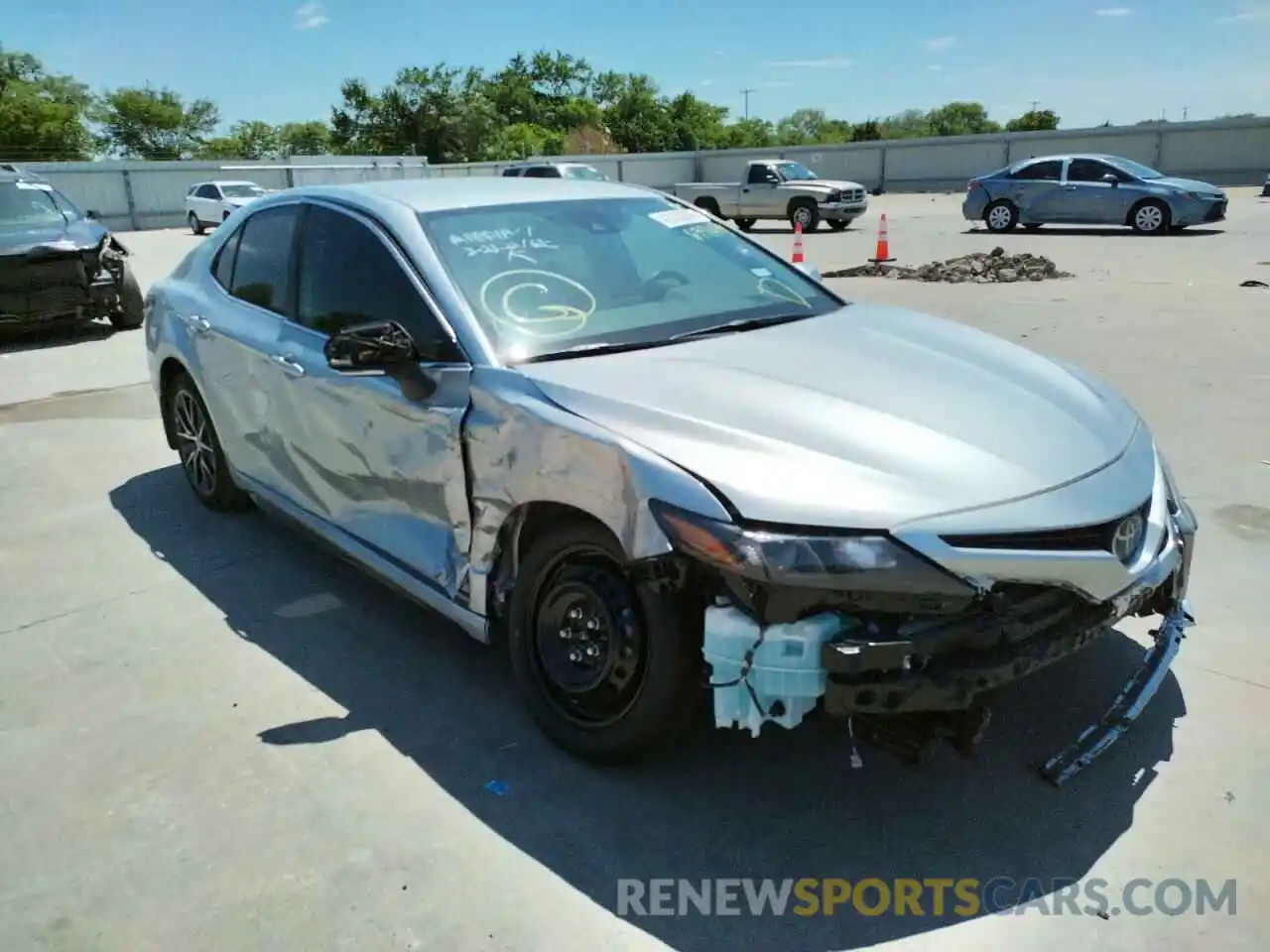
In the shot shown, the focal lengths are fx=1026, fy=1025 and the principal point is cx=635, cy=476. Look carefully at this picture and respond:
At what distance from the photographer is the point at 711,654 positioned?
2.57m

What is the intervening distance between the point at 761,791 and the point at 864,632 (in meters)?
0.77

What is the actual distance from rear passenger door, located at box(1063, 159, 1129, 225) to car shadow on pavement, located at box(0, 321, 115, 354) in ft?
55.8

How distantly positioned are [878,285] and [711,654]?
11.7 meters

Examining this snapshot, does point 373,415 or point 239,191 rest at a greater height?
point 239,191

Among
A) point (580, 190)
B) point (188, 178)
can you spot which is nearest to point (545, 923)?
point (580, 190)

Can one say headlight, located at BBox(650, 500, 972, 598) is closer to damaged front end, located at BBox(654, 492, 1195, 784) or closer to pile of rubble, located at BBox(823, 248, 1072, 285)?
damaged front end, located at BBox(654, 492, 1195, 784)

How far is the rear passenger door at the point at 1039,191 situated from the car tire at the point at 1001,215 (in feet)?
0.48

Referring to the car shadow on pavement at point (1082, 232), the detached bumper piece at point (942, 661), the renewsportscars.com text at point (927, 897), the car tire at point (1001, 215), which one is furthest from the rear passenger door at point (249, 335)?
the car tire at point (1001, 215)

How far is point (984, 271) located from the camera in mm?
13523

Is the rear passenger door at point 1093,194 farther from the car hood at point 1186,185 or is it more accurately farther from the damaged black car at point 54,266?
the damaged black car at point 54,266

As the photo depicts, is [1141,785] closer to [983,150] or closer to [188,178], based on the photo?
[188,178]

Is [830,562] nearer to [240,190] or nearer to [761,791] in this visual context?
[761,791]

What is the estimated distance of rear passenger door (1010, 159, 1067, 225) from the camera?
65.8 ft

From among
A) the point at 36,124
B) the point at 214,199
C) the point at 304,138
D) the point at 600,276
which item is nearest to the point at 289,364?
the point at 600,276
